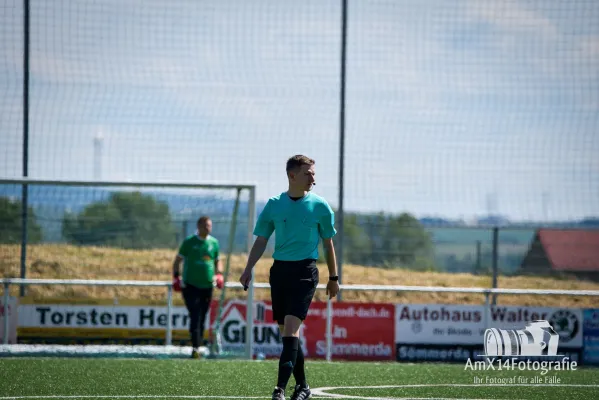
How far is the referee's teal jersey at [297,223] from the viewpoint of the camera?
29.6ft

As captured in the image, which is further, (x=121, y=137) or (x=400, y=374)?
(x=121, y=137)

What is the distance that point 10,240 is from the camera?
16.9 meters

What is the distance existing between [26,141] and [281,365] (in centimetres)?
958

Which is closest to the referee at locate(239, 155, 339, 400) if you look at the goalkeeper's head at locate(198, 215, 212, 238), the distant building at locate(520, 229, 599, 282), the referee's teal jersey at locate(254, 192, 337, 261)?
the referee's teal jersey at locate(254, 192, 337, 261)

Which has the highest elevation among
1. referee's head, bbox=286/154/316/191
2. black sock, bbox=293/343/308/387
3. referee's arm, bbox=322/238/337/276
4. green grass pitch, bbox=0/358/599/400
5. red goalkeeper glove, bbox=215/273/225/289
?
referee's head, bbox=286/154/316/191

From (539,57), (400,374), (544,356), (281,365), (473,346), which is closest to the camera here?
(281,365)

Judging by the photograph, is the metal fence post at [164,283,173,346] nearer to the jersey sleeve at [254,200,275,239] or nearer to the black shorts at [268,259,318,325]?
the jersey sleeve at [254,200,275,239]

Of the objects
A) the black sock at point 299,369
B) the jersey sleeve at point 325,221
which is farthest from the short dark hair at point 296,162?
the black sock at point 299,369

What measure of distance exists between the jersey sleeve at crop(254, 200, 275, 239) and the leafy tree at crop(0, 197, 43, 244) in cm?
858

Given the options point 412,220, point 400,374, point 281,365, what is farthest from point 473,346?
point 281,365

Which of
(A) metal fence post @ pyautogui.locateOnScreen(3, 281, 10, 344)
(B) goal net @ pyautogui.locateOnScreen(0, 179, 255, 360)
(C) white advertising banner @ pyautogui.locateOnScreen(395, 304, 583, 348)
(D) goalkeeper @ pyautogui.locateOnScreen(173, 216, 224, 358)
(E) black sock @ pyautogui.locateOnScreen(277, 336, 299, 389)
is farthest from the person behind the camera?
(C) white advertising banner @ pyautogui.locateOnScreen(395, 304, 583, 348)

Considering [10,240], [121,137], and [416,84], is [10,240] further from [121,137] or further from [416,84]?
[416,84]

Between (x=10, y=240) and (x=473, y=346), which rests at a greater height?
(x=10, y=240)

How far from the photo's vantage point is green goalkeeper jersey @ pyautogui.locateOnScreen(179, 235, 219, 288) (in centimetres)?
1550
